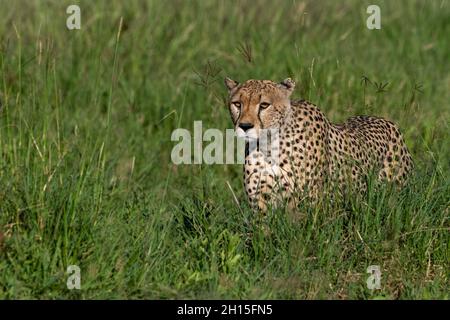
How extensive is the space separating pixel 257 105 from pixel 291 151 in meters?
0.33

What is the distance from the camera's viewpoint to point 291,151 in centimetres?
559

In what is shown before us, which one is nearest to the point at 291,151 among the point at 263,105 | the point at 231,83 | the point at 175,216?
the point at 263,105

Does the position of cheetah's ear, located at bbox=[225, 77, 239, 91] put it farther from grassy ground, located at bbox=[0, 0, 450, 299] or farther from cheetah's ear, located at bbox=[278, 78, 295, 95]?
cheetah's ear, located at bbox=[278, 78, 295, 95]

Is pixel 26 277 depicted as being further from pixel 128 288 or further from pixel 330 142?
pixel 330 142

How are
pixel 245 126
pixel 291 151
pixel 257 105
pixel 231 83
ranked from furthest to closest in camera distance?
pixel 231 83 → pixel 291 151 → pixel 257 105 → pixel 245 126

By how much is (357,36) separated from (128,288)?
4984 millimetres

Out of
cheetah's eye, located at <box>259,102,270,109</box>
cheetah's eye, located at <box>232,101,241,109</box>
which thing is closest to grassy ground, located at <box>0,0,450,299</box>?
cheetah's eye, located at <box>232,101,241,109</box>

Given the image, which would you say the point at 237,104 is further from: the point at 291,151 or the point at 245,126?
the point at 291,151

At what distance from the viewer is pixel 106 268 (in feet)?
15.6

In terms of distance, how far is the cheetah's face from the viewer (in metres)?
5.38

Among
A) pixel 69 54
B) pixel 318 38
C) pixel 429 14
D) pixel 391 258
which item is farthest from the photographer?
pixel 429 14
